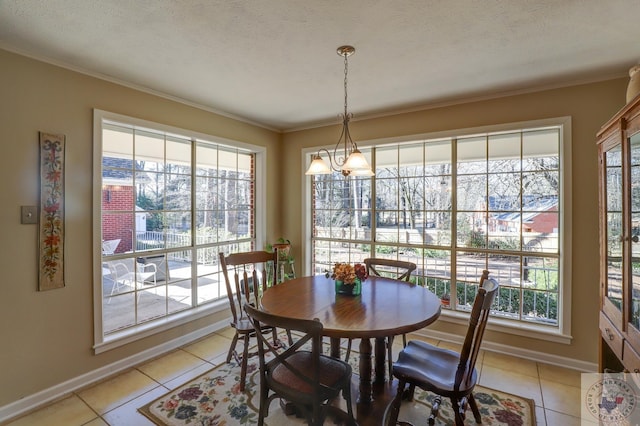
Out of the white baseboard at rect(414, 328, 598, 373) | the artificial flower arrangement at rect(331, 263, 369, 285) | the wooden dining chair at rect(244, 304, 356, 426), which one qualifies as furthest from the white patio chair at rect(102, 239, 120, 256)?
the white baseboard at rect(414, 328, 598, 373)

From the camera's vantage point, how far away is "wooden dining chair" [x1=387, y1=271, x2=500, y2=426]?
5.52 feet

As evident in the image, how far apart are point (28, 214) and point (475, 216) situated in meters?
4.07

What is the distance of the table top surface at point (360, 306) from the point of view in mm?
1673

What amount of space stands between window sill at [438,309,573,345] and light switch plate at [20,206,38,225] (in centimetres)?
395

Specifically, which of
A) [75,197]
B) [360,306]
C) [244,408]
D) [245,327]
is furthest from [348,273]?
[75,197]

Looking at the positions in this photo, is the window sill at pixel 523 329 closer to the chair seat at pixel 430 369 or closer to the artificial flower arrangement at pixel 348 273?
the chair seat at pixel 430 369

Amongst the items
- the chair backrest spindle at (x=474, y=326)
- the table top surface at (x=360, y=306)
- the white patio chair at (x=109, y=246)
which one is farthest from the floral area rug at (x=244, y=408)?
the white patio chair at (x=109, y=246)

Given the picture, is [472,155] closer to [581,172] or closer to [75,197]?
[581,172]

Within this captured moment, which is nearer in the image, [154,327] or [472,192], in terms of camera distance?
[154,327]

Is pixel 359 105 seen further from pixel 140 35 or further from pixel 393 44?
pixel 140 35

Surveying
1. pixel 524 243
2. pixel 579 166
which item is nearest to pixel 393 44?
pixel 579 166

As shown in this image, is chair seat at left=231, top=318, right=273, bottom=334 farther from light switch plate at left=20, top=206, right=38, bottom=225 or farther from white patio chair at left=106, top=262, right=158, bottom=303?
light switch plate at left=20, top=206, right=38, bottom=225

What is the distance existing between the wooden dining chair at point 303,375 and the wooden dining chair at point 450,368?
38 cm

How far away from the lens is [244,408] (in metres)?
2.23
